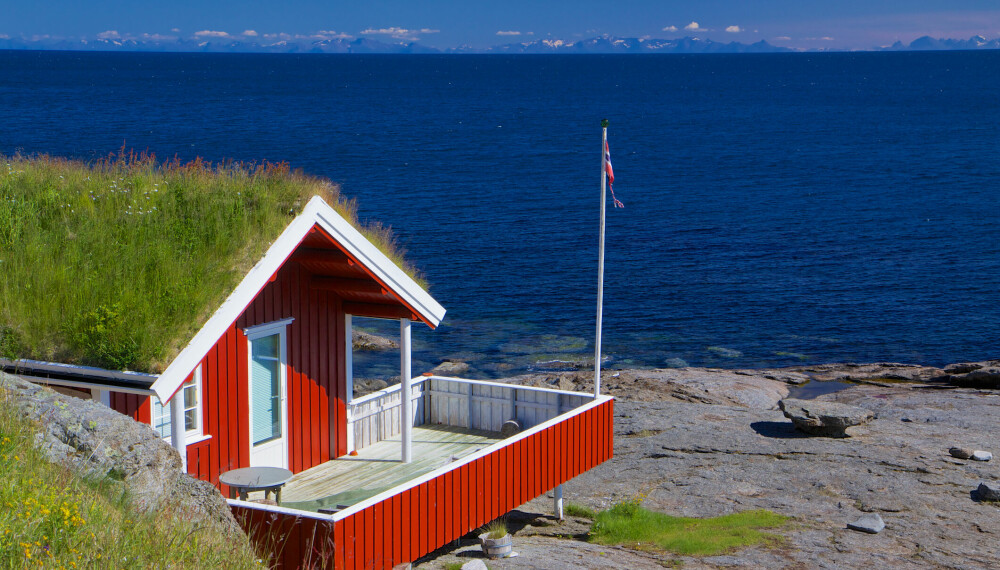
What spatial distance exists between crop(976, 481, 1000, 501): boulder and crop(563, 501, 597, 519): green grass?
302 inches

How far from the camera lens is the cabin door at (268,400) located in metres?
13.6

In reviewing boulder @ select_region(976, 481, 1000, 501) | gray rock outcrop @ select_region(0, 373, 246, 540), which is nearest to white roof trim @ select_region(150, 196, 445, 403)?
gray rock outcrop @ select_region(0, 373, 246, 540)

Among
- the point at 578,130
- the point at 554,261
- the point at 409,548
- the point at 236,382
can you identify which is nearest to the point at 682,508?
the point at 409,548

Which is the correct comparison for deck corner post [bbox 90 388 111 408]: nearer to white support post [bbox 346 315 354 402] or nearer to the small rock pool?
white support post [bbox 346 315 354 402]

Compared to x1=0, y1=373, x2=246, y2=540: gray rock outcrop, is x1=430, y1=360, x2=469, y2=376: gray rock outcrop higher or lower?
x1=0, y1=373, x2=246, y2=540: gray rock outcrop

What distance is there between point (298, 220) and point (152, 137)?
104230 mm

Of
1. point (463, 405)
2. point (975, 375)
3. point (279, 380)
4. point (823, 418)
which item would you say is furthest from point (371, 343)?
point (279, 380)

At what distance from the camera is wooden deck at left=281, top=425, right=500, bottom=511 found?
13.6 m

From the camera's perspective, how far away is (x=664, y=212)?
71.1 metres

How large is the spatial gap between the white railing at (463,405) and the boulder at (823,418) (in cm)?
927

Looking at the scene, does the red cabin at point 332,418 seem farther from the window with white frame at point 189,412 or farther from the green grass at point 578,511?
the green grass at point 578,511

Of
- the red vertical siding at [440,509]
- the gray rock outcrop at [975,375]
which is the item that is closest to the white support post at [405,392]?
the red vertical siding at [440,509]

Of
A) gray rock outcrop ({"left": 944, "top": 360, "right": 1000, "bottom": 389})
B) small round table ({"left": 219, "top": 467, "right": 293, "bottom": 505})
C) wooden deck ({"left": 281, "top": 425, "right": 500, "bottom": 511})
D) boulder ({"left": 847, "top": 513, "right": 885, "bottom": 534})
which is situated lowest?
gray rock outcrop ({"left": 944, "top": 360, "right": 1000, "bottom": 389})

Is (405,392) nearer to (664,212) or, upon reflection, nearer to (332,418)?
(332,418)
